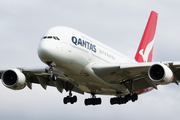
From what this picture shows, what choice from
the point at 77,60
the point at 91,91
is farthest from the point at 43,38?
the point at 91,91

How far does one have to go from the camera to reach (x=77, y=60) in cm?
2433

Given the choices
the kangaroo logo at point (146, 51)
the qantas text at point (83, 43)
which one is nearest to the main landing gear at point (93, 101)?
the qantas text at point (83, 43)

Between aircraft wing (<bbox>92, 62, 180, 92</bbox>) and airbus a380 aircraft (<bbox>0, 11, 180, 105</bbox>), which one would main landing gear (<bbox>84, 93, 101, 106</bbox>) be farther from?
aircraft wing (<bbox>92, 62, 180, 92</bbox>)

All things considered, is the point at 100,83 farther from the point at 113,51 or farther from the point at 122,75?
the point at 113,51

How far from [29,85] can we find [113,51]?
7707 millimetres

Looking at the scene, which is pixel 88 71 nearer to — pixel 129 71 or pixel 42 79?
pixel 129 71

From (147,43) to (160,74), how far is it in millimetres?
16113

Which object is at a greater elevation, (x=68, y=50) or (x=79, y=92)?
(x=68, y=50)

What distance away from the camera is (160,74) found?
24.9m

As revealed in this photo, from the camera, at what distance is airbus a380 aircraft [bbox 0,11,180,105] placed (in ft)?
76.8

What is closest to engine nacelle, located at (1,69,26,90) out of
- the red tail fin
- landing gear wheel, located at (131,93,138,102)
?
landing gear wheel, located at (131,93,138,102)

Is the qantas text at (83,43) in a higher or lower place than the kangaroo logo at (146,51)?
lower

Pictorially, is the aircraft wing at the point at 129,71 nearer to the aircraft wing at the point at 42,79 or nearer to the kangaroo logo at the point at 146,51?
the aircraft wing at the point at 42,79

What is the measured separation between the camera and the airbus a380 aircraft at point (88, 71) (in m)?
23.4
